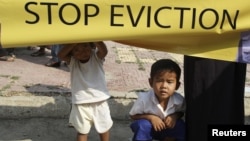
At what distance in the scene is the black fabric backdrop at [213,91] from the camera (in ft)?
9.41

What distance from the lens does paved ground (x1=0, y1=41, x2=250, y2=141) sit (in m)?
4.02

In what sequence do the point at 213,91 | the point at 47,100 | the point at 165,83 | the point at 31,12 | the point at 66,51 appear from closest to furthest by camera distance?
the point at 31,12, the point at 213,91, the point at 165,83, the point at 66,51, the point at 47,100

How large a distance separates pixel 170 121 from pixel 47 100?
163cm

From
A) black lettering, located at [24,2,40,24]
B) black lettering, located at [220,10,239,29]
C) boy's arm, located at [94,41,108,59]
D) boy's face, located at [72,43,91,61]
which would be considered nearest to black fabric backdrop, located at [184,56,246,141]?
black lettering, located at [220,10,239,29]

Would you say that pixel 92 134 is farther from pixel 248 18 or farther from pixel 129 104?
pixel 248 18

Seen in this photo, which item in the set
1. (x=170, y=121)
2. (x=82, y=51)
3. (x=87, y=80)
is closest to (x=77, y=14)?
(x=82, y=51)

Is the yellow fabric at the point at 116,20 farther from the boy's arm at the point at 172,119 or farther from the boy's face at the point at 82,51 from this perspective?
the boy's arm at the point at 172,119

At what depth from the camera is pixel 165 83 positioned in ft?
10.5

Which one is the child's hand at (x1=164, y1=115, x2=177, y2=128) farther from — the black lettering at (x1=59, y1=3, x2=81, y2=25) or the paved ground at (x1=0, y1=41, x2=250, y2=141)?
the black lettering at (x1=59, y1=3, x2=81, y2=25)

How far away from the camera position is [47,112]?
4.30 metres

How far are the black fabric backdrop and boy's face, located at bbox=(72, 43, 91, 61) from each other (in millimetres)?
776

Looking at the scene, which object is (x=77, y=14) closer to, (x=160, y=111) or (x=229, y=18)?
(x=229, y=18)

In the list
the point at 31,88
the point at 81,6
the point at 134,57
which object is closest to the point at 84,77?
the point at 81,6

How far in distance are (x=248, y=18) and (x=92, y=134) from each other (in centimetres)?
196
